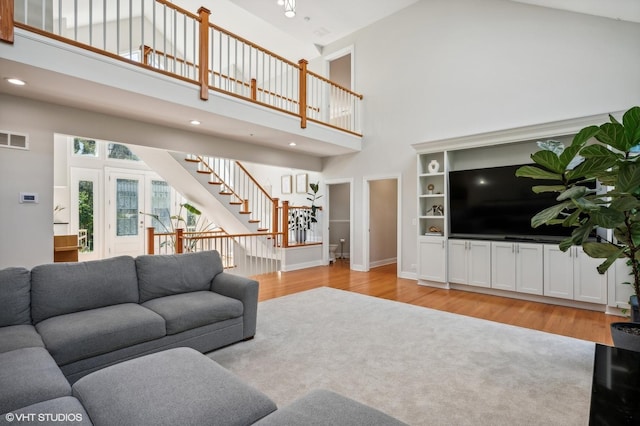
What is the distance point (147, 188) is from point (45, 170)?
15.7 ft

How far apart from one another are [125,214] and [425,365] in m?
8.26

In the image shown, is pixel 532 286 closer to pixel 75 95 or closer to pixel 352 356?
pixel 352 356

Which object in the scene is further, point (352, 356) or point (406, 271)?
point (406, 271)

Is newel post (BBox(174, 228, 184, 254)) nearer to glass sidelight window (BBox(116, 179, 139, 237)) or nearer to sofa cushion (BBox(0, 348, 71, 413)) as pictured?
sofa cushion (BBox(0, 348, 71, 413))

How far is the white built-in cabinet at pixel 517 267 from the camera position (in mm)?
4535

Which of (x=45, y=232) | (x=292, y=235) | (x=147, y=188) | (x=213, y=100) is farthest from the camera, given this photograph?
(x=147, y=188)

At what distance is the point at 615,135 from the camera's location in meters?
1.67

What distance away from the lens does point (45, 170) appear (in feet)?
13.5

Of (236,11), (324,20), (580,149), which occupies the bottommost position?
(580,149)

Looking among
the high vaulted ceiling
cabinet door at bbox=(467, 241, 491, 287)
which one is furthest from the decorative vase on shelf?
the high vaulted ceiling

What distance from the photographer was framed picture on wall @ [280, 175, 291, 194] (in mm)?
9227

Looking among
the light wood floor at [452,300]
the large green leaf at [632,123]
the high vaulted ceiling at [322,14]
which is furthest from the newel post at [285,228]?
the large green leaf at [632,123]

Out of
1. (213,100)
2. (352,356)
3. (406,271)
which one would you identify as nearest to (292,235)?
(406,271)

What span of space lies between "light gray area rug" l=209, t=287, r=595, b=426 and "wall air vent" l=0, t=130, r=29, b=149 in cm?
360
